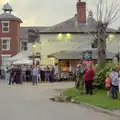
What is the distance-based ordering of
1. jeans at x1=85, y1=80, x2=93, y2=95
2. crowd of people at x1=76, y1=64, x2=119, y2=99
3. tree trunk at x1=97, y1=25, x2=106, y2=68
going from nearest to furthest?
crowd of people at x1=76, y1=64, x2=119, y2=99, jeans at x1=85, y1=80, x2=93, y2=95, tree trunk at x1=97, y1=25, x2=106, y2=68

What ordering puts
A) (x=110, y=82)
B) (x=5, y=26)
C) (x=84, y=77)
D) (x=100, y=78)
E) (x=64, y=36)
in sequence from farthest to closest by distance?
1. (x=5, y=26)
2. (x=64, y=36)
3. (x=100, y=78)
4. (x=84, y=77)
5. (x=110, y=82)

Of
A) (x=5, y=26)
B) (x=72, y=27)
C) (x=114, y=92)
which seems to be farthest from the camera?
(x=5, y=26)

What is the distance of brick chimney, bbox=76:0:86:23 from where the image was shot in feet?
186

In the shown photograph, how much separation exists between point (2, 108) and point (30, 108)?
117 cm

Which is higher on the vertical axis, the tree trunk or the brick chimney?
the brick chimney

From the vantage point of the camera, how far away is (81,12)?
5738 cm

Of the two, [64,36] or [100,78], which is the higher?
[64,36]

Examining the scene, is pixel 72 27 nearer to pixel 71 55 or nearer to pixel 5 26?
pixel 71 55

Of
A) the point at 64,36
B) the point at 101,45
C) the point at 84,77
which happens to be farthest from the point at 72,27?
the point at 84,77

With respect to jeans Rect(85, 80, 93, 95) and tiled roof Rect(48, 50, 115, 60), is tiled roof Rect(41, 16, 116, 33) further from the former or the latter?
jeans Rect(85, 80, 93, 95)

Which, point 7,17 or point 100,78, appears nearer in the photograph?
point 100,78

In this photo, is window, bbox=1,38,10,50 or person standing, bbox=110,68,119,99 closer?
person standing, bbox=110,68,119,99

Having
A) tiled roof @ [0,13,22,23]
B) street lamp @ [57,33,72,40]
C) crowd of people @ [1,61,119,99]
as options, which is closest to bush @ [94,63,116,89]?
crowd of people @ [1,61,119,99]

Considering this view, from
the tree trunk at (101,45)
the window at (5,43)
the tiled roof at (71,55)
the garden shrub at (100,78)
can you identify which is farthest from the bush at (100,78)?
the window at (5,43)
